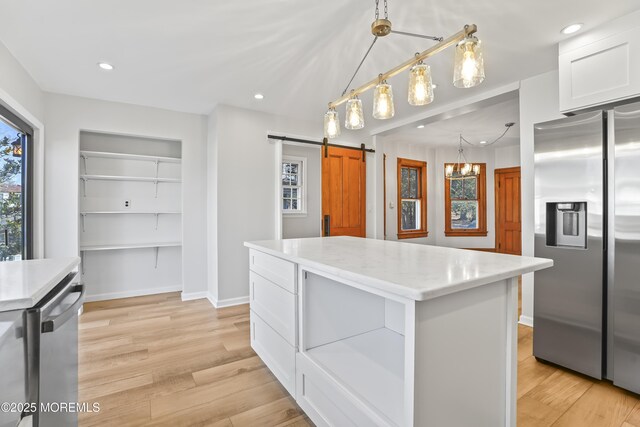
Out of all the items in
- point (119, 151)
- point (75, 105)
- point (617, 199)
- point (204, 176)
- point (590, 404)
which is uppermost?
point (75, 105)

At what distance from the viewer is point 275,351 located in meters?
2.08

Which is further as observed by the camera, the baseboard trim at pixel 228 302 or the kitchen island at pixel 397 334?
the baseboard trim at pixel 228 302

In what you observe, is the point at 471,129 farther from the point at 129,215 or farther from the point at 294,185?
the point at 129,215

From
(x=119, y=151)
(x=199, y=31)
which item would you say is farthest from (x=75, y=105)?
(x=199, y=31)

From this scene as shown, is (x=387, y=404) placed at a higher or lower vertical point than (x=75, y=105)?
lower

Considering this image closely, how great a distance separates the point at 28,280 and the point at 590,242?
10.3ft

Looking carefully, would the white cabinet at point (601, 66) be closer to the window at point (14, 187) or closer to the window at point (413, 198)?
the window at point (413, 198)

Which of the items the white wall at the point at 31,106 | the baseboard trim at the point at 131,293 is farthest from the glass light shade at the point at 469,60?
the baseboard trim at the point at 131,293

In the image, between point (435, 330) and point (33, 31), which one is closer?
point (435, 330)

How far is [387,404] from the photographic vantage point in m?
1.28

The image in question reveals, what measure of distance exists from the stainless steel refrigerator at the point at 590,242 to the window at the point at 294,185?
11.5 feet

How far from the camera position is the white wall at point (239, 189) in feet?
12.5

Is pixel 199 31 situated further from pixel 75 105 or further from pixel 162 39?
pixel 75 105

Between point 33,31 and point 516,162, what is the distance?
24.8 feet
